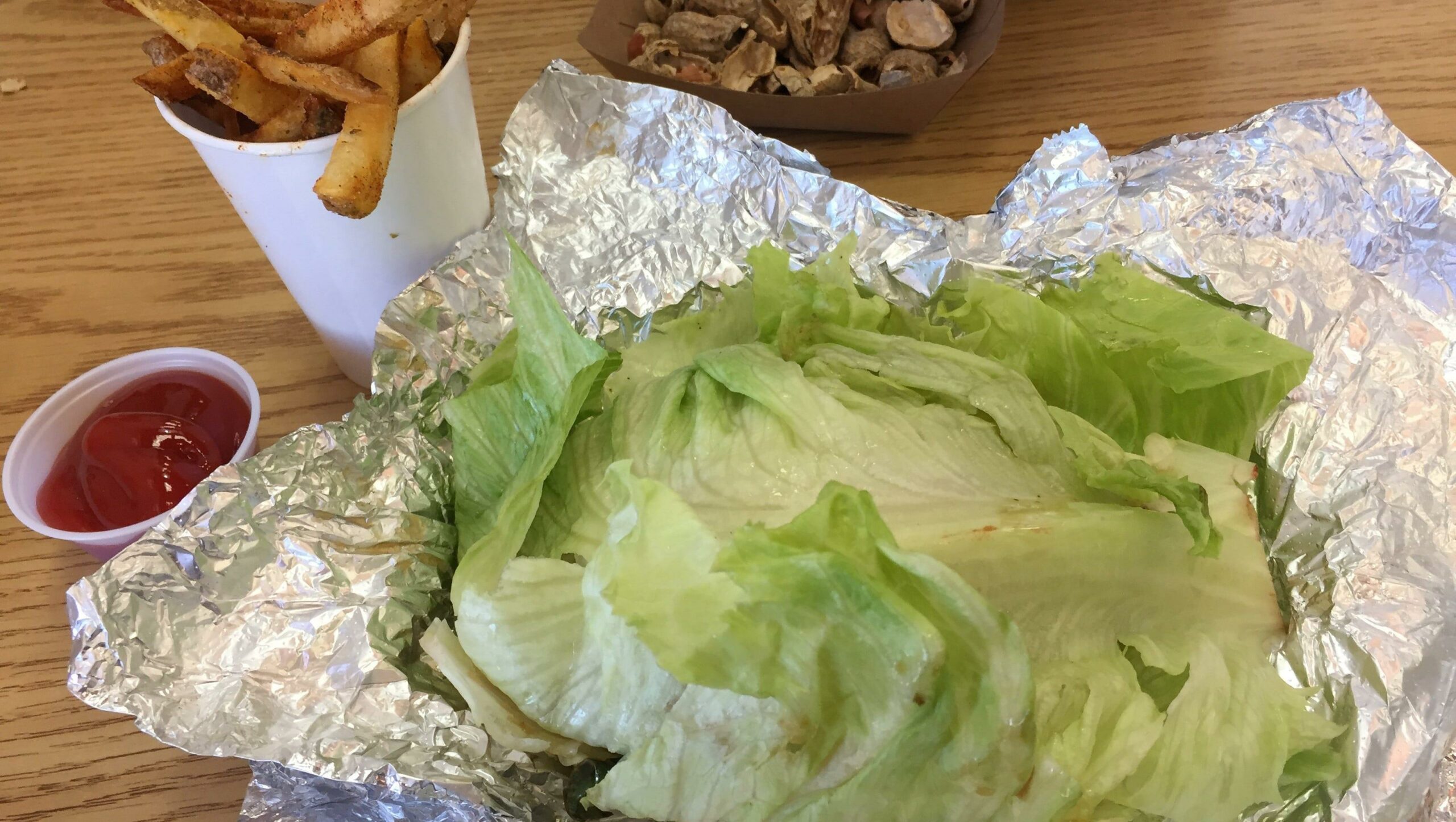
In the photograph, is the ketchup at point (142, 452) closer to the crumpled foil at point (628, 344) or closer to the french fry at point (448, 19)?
the crumpled foil at point (628, 344)

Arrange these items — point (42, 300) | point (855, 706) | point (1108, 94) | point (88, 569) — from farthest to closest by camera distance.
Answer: point (1108, 94), point (42, 300), point (88, 569), point (855, 706)

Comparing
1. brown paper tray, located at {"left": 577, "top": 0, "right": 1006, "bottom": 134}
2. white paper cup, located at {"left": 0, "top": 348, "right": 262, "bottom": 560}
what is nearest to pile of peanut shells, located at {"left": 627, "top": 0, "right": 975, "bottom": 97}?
brown paper tray, located at {"left": 577, "top": 0, "right": 1006, "bottom": 134}

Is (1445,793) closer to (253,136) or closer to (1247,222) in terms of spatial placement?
(1247,222)

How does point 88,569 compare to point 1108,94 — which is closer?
point 88,569

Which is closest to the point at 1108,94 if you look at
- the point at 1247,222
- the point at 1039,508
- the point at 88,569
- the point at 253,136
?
the point at 1247,222

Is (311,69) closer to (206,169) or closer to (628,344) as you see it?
Answer: (628,344)

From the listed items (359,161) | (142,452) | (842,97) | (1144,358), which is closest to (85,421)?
(142,452)

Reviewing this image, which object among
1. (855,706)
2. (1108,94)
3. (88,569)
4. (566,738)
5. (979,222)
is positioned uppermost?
(1108,94)

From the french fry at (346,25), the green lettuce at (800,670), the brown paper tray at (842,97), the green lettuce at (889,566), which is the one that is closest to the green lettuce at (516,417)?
the green lettuce at (889,566)
